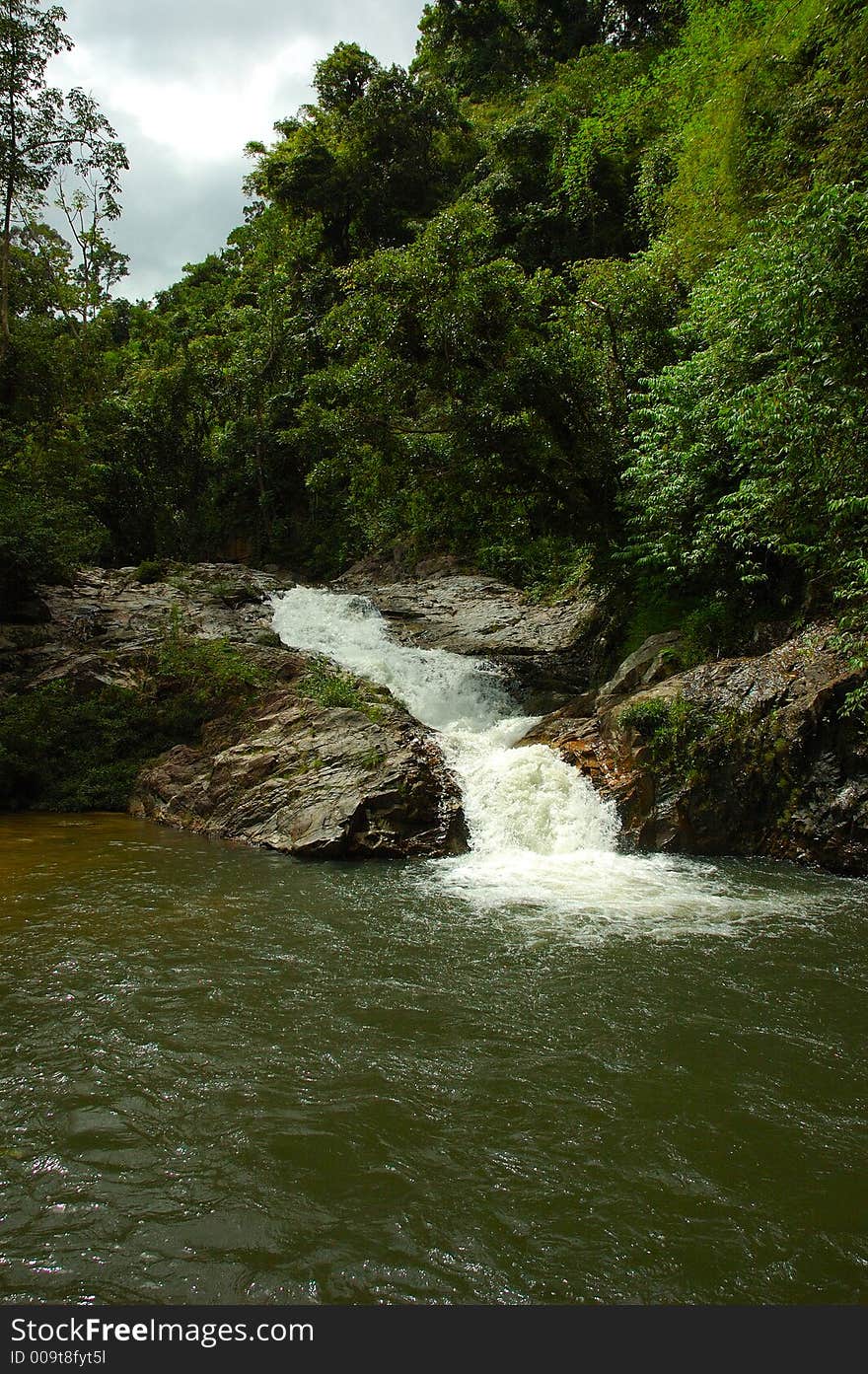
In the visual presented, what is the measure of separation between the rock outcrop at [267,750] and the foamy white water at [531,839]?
594 millimetres

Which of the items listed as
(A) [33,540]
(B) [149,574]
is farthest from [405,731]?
(B) [149,574]

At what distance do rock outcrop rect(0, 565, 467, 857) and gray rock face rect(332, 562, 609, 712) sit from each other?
371cm

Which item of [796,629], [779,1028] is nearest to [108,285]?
[796,629]

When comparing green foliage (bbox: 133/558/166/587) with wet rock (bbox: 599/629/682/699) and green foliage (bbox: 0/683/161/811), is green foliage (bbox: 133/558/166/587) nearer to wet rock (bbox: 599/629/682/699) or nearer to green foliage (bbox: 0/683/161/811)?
green foliage (bbox: 0/683/161/811)

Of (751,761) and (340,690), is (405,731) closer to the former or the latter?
(340,690)

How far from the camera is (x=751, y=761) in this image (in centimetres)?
945

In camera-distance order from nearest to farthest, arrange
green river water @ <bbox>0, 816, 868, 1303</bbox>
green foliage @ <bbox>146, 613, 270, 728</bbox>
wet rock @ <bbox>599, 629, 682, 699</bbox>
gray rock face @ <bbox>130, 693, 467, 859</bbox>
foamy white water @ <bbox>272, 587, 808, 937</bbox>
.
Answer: green river water @ <bbox>0, 816, 868, 1303</bbox>, foamy white water @ <bbox>272, 587, 808, 937</bbox>, gray rock face @ <bbox>130, 693, 467, 859</bbox>, wet rock @ <bbox>599, 629, 682, 699</bbox>, green foliage @ <bbox>146, 613, 270, 728</bbox>

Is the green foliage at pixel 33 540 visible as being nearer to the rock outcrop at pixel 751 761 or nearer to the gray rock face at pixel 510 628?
the gray rock face at pixel 510 628

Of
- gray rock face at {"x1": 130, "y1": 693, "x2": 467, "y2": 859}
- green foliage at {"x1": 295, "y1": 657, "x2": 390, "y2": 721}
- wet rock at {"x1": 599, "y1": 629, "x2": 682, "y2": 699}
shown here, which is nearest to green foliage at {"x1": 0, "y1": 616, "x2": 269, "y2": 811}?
gray rock face at {"x1": 130, "y1": 693, "x2": 467, "y2": 859}

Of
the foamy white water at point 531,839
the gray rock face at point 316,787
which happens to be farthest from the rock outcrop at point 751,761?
the gray rock face at point 316,787

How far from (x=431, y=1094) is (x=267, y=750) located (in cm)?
799

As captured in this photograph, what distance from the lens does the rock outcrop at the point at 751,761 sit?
884 centimetres

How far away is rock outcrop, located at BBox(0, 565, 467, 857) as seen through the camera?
9555 millimetres

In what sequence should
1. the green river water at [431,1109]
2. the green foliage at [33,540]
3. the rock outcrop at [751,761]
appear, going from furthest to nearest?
1. the green foliage at [33,540]
2. the rock outcrop at [751,761]
3. the green river water at [431,1109]
